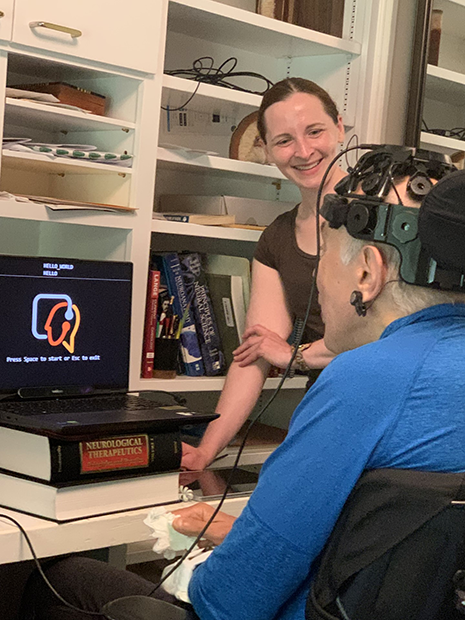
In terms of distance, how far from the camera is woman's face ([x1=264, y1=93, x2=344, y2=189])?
2082 mm

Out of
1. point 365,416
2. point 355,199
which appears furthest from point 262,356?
point 365,416

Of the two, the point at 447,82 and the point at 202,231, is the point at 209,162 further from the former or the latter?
the point at 447,82

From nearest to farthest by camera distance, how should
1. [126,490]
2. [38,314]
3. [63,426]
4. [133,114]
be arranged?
[63,426] < [126,490] < [38,314] < [133,114]

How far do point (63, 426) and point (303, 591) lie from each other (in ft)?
1.96

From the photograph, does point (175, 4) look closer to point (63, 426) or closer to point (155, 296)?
point (155, 296)

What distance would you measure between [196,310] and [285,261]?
0.27 meters

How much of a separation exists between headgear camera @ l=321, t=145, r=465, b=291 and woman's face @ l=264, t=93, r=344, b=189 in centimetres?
102

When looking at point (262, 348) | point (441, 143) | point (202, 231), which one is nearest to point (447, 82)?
point (441, 143)

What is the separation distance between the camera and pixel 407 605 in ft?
2.84

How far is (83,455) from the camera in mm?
1447

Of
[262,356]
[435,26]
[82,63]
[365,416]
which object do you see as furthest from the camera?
[435,26]

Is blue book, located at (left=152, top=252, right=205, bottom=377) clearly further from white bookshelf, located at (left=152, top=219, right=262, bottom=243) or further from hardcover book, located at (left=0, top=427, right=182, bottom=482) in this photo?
hardcover book, located at (left=0, top=427, right=182, bottom=482)

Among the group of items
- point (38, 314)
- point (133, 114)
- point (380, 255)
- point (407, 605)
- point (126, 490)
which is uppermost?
point (133, 114)

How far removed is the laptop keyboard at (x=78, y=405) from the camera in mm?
1545
